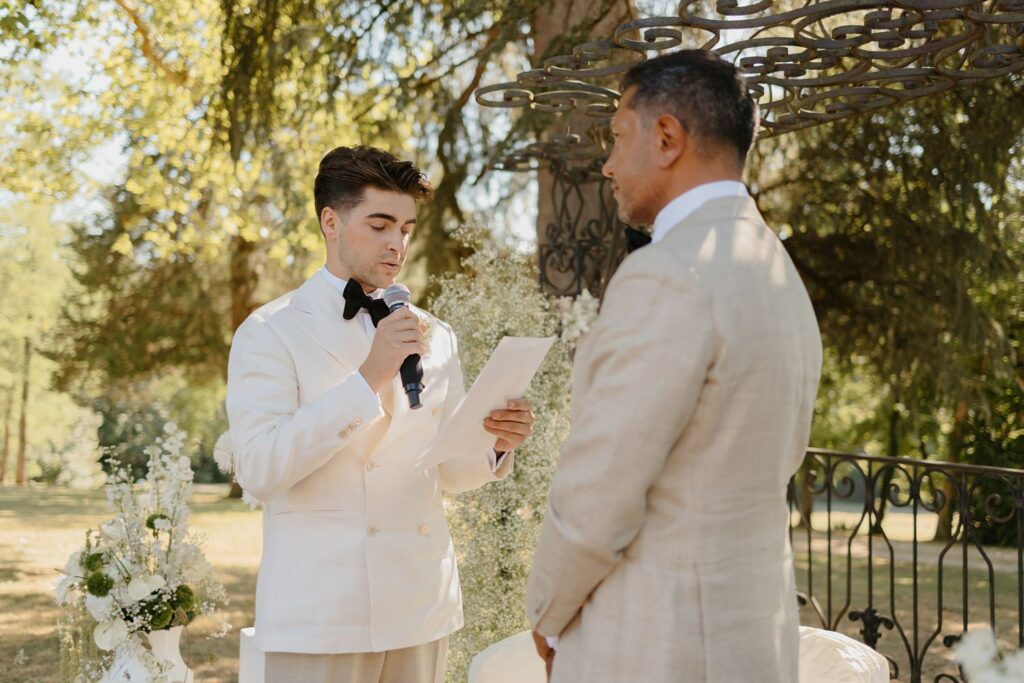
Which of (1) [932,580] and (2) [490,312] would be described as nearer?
(2) [490,312]

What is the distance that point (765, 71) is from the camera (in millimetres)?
4633

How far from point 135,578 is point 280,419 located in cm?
147

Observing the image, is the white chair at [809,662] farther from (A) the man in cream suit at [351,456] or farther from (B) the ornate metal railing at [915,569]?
(B) the ornate metal railing at [915,569]

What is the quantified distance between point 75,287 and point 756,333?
22.0m

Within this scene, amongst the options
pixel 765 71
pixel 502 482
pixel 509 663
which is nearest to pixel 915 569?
pixel 502 482

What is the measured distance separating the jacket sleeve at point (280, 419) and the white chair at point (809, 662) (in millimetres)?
1459

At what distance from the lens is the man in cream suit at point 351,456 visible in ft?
8.33

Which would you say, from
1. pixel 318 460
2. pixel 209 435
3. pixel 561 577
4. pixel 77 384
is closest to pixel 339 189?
pixel 318 460

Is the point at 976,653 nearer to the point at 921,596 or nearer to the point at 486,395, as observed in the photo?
the point at 486,395

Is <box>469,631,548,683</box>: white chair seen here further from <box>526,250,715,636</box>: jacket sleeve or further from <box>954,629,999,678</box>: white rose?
<box>954,629,999,678</box>: white rose

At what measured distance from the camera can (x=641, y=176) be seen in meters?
1.88

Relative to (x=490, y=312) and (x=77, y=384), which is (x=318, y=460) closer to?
(x=490, y=312)

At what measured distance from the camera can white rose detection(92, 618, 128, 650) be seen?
3602 mm

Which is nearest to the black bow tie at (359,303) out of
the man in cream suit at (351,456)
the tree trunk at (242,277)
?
the man in cream suit at (351,456)
